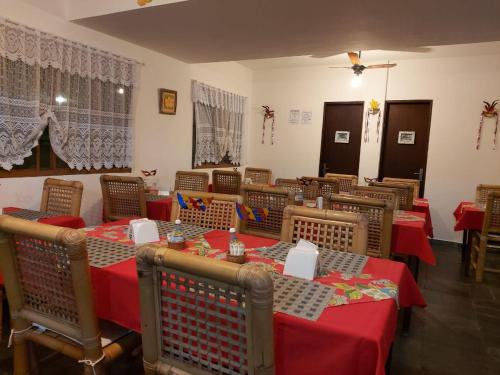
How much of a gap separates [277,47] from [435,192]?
3.03 m

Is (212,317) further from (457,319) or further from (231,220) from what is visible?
(457,319)

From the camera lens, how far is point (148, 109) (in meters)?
4.04

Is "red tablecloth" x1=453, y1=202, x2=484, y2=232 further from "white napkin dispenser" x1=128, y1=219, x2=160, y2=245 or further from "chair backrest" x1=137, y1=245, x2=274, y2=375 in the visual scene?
"chair backrest" x1=137, y1=245, x2=274, y2=375

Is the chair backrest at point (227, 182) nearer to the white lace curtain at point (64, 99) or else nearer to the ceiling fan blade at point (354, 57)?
the white lace curtain at point (64, 99)

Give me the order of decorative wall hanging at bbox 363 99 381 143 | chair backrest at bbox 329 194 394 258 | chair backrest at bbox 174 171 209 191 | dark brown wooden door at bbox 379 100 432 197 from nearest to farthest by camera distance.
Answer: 1. chair backrest at bbox 329 194 394 258
2. chair backrest at bbox 174 171 209 191
3. dark brown wooden door at bbox 379 100 432 197
4. decorative wall hanging at bbox 363 99 381 143

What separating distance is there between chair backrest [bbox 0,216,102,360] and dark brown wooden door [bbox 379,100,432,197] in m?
4.89

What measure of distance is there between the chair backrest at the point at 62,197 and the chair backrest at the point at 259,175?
2759 mm

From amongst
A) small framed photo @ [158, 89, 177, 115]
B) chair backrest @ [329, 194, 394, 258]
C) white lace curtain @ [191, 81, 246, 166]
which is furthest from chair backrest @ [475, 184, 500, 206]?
small framed photo @ [158, 89, 177, 115]

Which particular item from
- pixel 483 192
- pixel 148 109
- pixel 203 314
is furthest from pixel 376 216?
pixel 148 109

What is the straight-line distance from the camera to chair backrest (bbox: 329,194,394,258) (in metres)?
2.04

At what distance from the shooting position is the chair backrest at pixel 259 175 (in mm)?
4910

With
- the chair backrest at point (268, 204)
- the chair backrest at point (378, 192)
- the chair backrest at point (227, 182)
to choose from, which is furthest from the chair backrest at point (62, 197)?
the chair backrest at point (378, 192)

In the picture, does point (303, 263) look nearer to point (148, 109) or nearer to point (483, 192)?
point (148, 109)

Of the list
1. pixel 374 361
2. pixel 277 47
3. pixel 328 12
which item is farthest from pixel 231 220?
pixel 277 47
